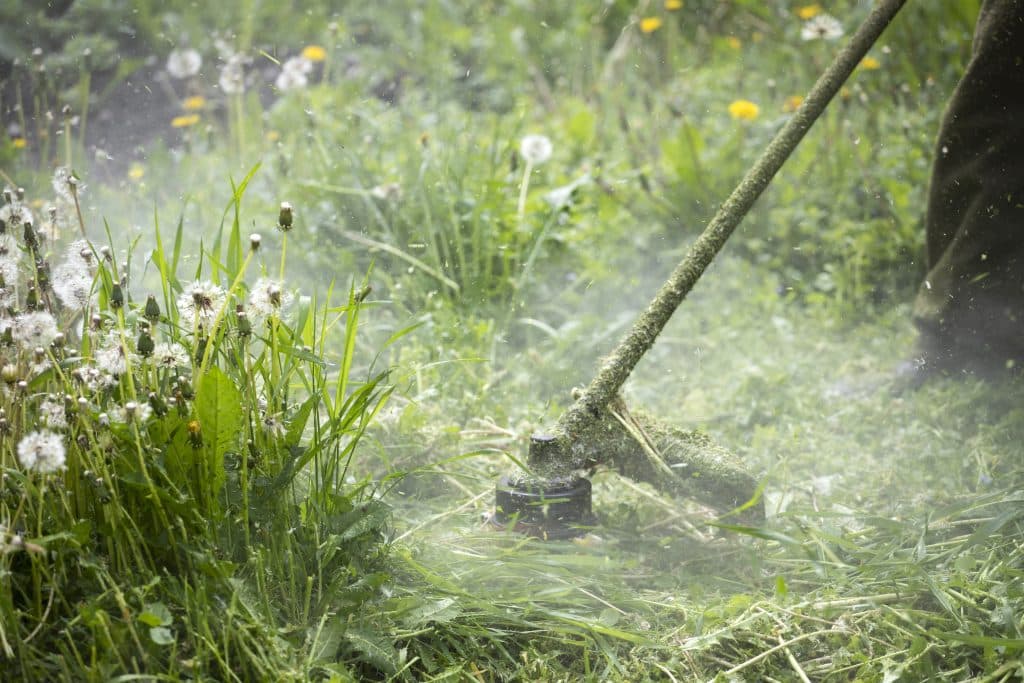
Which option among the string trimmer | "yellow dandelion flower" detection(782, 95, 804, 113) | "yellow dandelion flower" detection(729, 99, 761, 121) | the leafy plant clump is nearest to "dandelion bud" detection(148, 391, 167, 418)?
the leafy plant clump

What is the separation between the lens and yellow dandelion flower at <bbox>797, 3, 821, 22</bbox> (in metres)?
4.41

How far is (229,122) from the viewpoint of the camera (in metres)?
3.69

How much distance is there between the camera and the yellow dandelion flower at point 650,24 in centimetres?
472

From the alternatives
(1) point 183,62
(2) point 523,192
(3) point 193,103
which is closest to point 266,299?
(2) point 523,192

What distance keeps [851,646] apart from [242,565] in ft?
3.53

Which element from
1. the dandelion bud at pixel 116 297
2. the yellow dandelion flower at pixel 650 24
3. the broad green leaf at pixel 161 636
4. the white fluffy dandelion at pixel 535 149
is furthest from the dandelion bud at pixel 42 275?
the yellow dandelion flower at pixel 650 24

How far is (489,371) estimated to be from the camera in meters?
2.68

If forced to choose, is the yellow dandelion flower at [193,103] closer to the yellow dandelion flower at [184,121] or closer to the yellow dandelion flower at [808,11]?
the yellow dandelion flower at [184,121]

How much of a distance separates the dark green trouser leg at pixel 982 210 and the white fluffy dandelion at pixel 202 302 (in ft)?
6.36

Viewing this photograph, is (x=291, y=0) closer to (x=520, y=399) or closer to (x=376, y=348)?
(x=376, y=348)

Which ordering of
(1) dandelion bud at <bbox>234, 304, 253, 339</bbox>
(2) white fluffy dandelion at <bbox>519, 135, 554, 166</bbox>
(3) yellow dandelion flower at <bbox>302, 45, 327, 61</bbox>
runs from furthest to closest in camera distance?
(3) yellow dandelion flower at <bbox>302, 45, 327, 61</bbox>, (2) white fluffy dandelion at <bbox>519, 135, 554, 166</bbox>, (1) dandelion bud at <bbox>234, 304, 253, 339</bbox>

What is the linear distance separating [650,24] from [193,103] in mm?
2417

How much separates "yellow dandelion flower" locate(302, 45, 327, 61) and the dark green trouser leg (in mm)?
2742

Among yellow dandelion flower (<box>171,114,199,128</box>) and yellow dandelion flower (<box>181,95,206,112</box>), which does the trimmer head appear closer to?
yellow dandelion flower (<box>171,114,199,128</box>)
